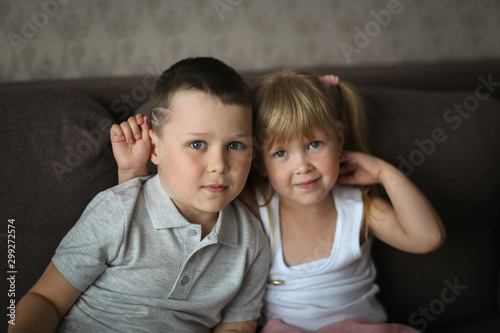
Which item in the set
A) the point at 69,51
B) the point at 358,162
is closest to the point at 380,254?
the point at 358,162

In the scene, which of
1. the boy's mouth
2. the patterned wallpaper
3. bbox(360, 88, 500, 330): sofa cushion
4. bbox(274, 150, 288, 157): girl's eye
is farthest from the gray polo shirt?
the patterned wallpaper

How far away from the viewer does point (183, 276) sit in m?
1.06

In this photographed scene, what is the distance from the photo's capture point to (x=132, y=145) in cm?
115

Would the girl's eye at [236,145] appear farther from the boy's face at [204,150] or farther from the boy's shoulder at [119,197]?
the boy's shoulder at [119,197]

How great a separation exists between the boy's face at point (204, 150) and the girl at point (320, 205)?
0.45 ft

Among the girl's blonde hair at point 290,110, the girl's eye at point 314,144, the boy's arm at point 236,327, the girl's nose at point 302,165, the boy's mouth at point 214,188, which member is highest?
the girl's blonde hair at point 290,110

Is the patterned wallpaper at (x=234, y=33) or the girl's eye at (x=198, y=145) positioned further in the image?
the patterned wallpaper at (x=234, y=33)

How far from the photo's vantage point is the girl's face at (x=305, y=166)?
114cm

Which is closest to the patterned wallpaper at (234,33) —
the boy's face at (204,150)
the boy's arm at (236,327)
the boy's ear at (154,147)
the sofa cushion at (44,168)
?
the sofa cushion at (44,168)

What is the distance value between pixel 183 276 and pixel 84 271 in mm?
229

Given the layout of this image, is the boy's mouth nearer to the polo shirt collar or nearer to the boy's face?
the boy's face

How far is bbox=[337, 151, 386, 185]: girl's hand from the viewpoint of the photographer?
4.18 ft

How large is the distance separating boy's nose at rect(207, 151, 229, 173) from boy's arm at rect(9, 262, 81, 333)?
431mm

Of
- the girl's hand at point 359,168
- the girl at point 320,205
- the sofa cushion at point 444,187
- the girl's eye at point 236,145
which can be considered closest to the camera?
the girl's eye at point 236,145
